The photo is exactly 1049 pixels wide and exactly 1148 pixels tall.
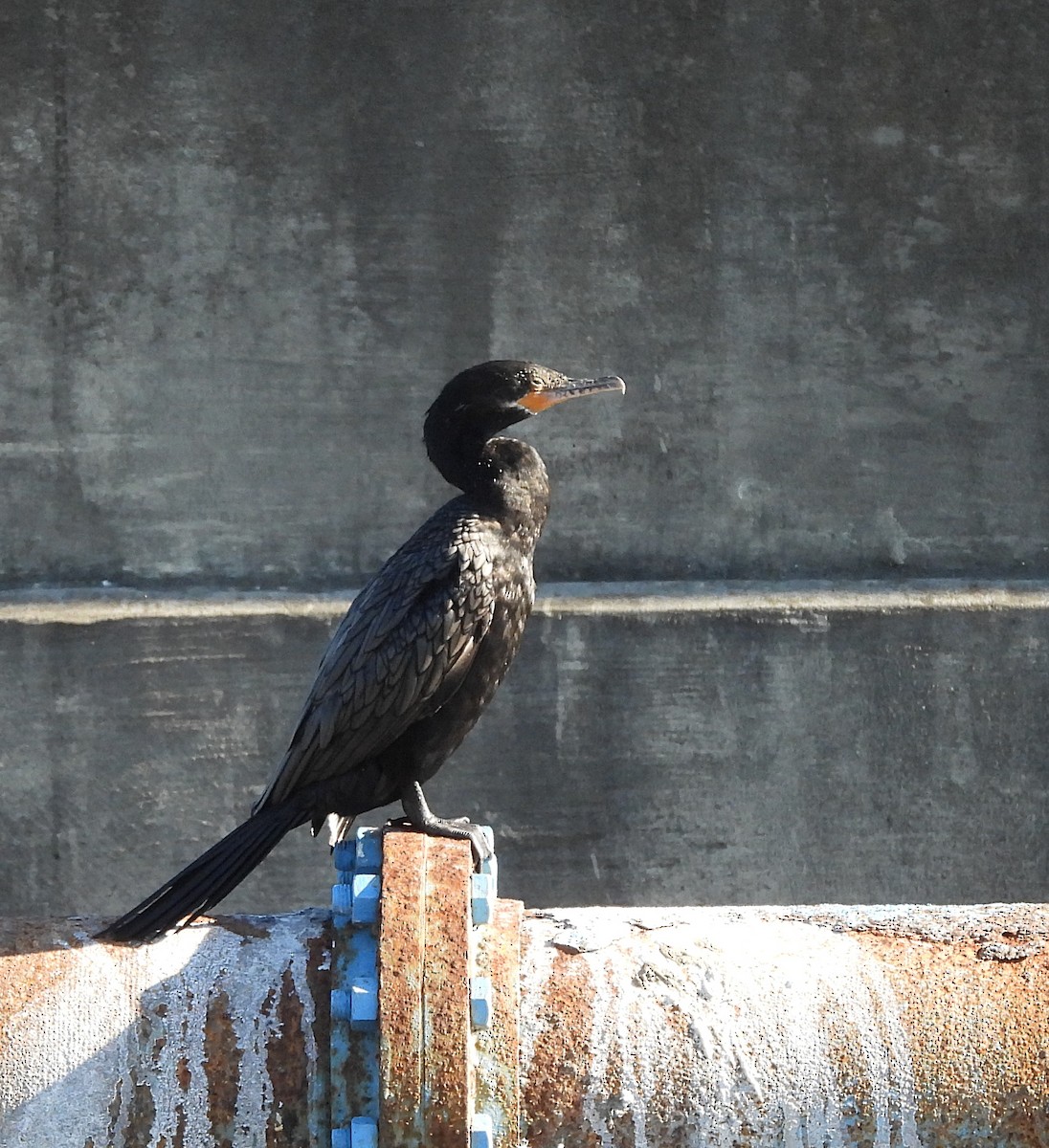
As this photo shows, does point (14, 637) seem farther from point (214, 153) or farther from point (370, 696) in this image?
point (370, 696)

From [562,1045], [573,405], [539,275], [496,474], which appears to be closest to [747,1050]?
[562,1045]

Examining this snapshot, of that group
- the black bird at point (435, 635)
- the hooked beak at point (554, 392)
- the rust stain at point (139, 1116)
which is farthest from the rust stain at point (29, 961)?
the hooked beak at point (554, 392)

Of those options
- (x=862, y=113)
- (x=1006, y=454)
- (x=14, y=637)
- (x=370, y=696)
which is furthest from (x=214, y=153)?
(x=1006, y=454)

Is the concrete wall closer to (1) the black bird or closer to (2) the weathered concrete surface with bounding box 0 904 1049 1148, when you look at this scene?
(1) the black bird

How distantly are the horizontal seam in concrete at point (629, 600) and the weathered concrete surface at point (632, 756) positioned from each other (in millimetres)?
28

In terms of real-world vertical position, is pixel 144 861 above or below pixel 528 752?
below

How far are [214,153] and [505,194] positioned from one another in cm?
89

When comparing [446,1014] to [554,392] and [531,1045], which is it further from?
[554,392]

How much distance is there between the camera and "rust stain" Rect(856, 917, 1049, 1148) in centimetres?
141

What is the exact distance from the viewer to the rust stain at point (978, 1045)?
1.41 m

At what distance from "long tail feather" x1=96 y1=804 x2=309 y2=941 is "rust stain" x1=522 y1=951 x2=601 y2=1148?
1.60 feet

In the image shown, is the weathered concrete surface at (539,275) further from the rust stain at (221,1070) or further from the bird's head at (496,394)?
the rust stain at (221,1070)

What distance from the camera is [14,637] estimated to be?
Answer: 158 inches

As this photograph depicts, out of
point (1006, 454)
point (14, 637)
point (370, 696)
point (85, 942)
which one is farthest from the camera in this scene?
point (1006, 454)
